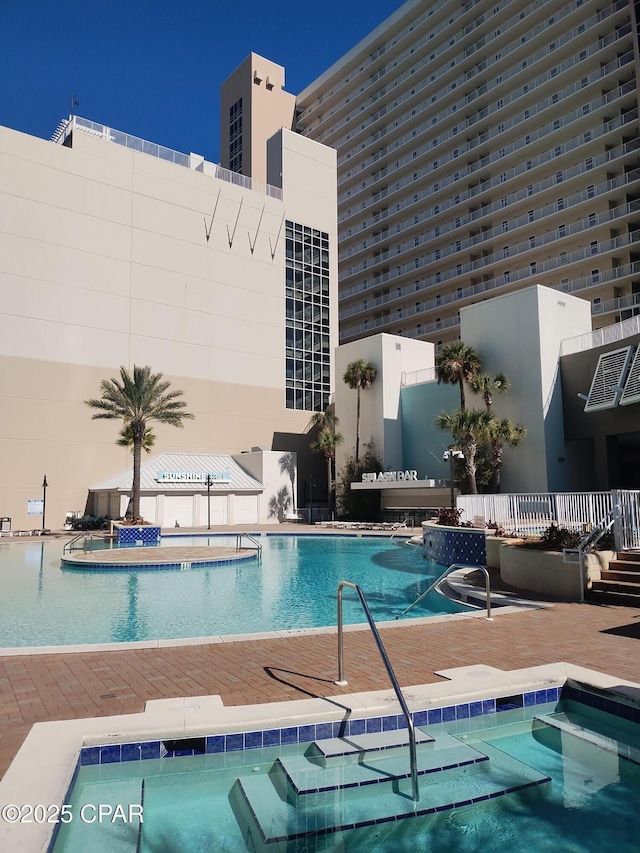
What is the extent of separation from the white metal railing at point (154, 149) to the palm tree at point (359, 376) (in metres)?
17.5

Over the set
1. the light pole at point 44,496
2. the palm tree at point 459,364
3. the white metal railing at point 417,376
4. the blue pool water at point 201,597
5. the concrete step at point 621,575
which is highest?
the white metal railing at point 417,376

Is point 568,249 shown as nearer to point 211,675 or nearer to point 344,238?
point 344,238

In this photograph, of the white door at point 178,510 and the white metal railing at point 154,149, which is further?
the white metal railing at point 154,149

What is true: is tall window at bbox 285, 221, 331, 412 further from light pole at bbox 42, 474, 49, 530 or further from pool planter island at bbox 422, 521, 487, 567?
pool planter island at bbox 422, 521, 487, 567

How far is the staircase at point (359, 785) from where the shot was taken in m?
3.93

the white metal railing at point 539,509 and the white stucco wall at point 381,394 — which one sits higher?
the white stucco wall at point 381,394

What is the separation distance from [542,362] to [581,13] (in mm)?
33892

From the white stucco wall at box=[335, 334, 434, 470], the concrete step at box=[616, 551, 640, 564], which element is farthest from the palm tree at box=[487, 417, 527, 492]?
the concrete step at box=[616, 551, 640, 564]

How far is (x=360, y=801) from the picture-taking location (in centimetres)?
419

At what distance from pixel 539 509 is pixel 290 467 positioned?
28399 millimetres

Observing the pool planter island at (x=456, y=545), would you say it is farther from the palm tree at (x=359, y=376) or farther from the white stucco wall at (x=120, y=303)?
the white stucco wall at (x=120, y=303)

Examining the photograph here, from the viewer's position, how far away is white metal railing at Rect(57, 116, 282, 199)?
4028 cm

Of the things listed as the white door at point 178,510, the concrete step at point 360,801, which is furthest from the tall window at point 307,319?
the concrete step at point 360,801

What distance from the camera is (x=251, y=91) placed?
6594 cm
